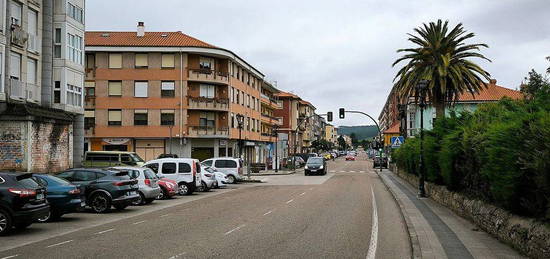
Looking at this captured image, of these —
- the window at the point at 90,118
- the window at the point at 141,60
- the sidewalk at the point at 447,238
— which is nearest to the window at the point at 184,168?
the sidewalk at the point at 447,238

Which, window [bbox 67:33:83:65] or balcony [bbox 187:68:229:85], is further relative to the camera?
balcony [bbox 187:68:229:85]

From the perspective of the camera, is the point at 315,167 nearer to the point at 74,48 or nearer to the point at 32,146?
the point at 74,48

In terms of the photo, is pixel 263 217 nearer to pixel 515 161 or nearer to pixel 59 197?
pixel 59 197

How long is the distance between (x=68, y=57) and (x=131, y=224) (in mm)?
22700

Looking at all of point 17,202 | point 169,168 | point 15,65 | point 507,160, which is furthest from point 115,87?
point 507,160

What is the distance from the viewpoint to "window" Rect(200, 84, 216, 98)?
61747 millimetres

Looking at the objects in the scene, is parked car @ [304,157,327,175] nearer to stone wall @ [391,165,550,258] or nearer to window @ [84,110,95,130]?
window @ [84,110,95,130]

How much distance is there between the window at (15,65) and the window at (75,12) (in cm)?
611

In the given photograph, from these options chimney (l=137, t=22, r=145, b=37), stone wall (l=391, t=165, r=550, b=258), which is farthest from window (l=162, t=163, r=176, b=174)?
chimney (l=137, t=22, r=145, b=37)

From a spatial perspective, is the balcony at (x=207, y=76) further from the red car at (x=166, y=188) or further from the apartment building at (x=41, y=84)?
the red car at (x=166, y=188)

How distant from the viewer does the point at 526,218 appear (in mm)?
10523

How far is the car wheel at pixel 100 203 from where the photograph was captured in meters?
18.6

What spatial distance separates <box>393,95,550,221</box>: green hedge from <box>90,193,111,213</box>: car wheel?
11.5 m

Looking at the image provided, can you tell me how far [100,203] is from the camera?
18766mm
